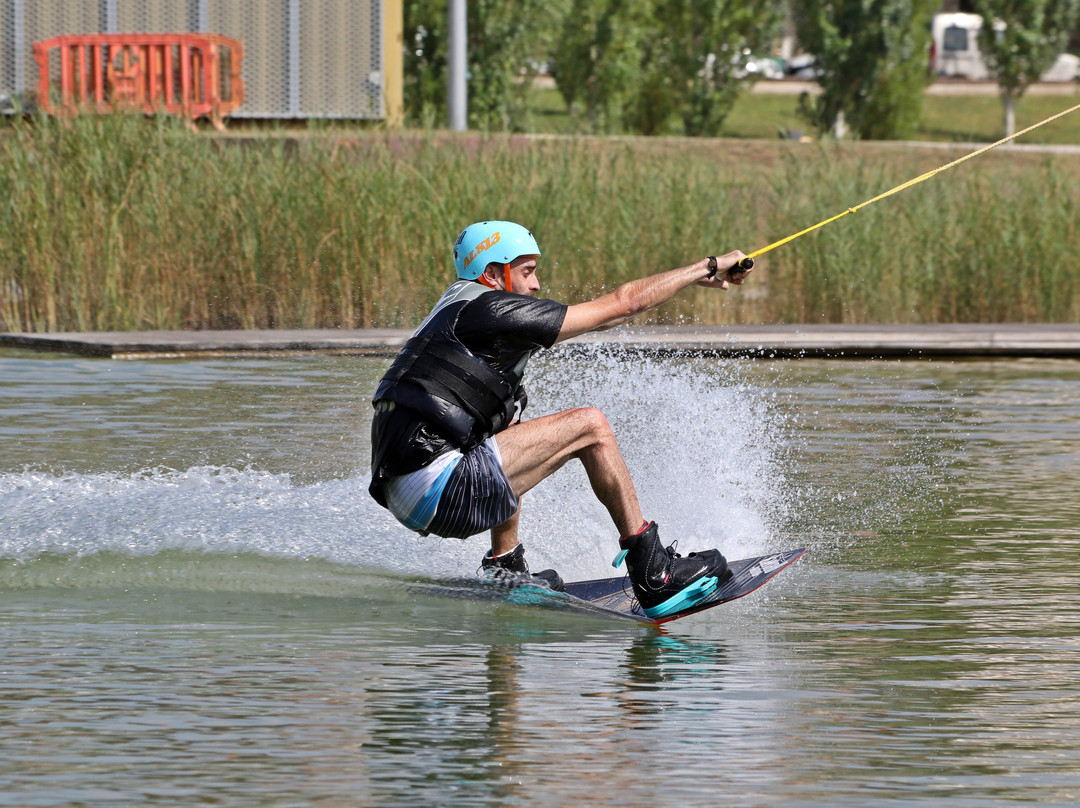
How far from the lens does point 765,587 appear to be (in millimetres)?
7738

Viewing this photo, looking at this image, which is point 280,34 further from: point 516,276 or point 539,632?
point 539,632

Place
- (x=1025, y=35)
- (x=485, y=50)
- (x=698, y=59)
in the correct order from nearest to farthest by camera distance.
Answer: (x=485, y=50) < (x=698, y=59) < (x=1025, y=35)

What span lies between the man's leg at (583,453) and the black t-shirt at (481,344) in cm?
27

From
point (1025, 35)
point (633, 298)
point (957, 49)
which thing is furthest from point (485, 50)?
point (957, 49)

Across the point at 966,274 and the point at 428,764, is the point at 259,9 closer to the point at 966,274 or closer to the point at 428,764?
the point at 966,274

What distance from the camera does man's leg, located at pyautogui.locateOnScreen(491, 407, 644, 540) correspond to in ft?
23.7

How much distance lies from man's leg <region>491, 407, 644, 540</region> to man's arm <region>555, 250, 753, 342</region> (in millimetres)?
336

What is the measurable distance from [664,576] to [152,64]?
20924 mm

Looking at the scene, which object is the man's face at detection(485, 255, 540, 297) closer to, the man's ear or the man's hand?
the man's ear

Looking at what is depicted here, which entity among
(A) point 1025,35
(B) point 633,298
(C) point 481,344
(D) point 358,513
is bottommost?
(D) point 358,513

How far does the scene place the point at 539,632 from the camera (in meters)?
6.85

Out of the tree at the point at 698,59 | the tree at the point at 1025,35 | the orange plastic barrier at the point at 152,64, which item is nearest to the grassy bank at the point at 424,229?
the orange plastic barrier at the point at 152,64

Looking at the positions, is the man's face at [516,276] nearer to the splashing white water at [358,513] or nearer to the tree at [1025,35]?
the splashing white water at [358,513]

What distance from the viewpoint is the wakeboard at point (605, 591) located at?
716cm
